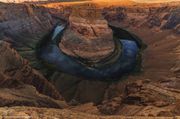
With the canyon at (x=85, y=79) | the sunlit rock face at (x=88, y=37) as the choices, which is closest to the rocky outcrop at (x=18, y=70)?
the canyon at (x=85, y=79)

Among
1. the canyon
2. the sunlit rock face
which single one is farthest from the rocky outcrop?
the sunlit rock face

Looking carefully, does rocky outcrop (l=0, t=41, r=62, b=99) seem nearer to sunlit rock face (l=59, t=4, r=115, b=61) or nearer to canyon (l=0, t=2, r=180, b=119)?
canyon (l=0, t=2, r=180, b=119)

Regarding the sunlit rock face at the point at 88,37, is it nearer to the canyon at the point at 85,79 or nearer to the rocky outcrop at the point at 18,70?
the canyon at the point at 85,79

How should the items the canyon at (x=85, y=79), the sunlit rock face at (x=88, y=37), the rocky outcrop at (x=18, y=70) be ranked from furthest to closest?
the sunlit rock face at (x=88, y=37)
the rocky outcrop at (x=18, y=70)
the canyon at (x=85, y=79)

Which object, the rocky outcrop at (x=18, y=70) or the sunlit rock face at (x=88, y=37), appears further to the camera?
the sunlit rock face at (x=88, y=37)

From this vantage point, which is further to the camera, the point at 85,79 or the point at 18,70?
the point at 85,79

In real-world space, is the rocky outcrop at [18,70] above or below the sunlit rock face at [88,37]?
above

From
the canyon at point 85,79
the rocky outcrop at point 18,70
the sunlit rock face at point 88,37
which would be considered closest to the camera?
the canyon at point 85,79

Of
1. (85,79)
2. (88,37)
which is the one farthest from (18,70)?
(88,37)

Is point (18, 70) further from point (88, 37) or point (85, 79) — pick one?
point (88, 37)
